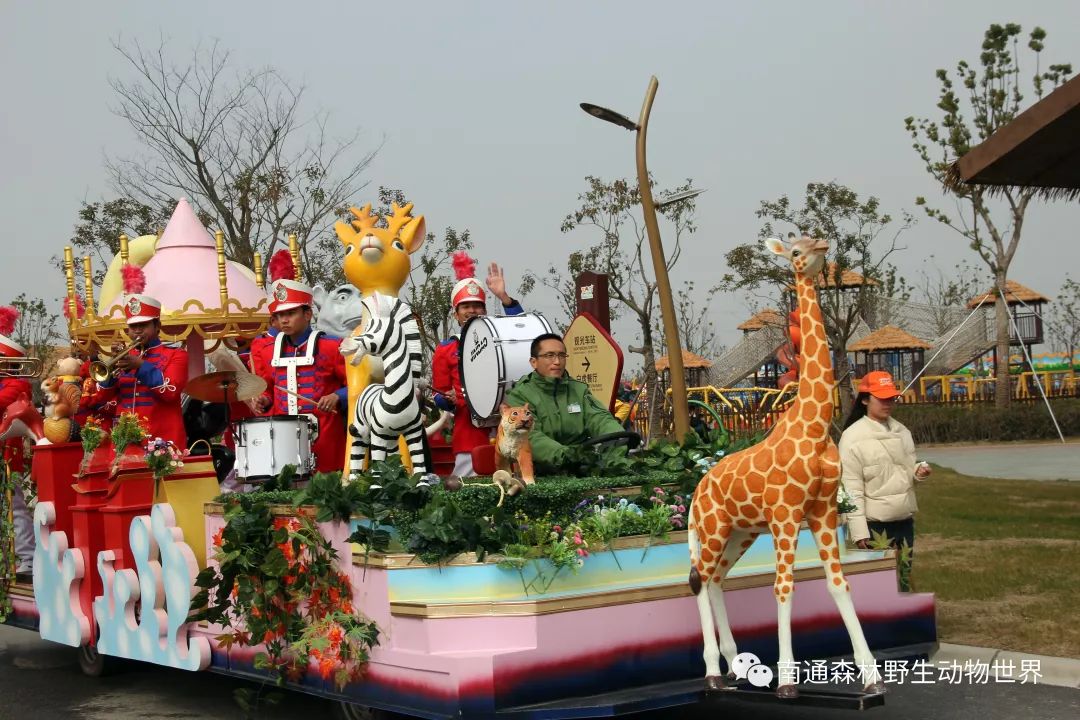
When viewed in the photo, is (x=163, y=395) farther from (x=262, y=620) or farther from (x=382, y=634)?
(x=382, y=634)

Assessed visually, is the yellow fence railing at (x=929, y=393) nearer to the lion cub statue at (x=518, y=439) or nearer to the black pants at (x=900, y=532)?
the black pants at (x=900, y=532)

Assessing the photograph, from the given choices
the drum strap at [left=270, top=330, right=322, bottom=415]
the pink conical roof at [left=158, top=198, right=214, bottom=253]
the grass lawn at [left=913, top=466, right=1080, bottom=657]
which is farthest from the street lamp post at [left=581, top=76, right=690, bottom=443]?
the drum strap at [left=270, top=330, right=322, bottom=415]

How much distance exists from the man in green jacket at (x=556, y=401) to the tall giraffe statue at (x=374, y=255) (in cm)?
74

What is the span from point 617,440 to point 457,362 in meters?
1.71

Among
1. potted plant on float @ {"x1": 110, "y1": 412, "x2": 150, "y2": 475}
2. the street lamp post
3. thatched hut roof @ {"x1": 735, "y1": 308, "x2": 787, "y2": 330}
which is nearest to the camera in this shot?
potted plant on float @ {"x1": 110, "y1": 412, "x2": 150, "y2": 475}

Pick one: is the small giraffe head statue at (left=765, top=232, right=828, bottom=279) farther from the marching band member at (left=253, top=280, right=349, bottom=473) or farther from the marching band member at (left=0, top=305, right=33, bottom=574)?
the marching band member at (left=0, top=305, right=33, bottom=574)

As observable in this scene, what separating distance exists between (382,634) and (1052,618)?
5.01 m

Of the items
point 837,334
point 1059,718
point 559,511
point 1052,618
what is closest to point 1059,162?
point 1052,618

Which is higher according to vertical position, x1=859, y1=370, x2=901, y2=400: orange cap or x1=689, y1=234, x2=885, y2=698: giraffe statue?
x1=859, y1=370, x2=901, y2=400: orange cap

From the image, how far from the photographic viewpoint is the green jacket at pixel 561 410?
22.7ft

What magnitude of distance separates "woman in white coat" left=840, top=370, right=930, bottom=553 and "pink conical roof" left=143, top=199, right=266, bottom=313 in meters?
4.16

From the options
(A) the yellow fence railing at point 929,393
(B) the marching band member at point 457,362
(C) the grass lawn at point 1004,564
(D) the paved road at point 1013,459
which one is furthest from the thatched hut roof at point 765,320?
(B) the marching band member at point 457,362

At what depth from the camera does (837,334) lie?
33.1 meters

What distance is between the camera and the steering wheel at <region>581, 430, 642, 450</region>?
22.1 ft
